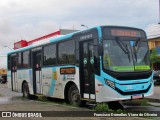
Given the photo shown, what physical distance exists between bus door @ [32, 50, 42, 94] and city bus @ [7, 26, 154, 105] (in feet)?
5.82

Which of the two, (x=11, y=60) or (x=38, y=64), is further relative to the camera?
(x=11, y=60)

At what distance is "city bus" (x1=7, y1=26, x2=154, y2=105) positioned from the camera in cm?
1216

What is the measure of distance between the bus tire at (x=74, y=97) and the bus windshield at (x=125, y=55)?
2.39 meters

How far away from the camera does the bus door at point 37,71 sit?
1805 centimetres

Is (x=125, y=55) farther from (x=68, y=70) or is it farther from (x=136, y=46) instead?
(x=68, y=70)

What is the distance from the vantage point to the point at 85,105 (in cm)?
1420

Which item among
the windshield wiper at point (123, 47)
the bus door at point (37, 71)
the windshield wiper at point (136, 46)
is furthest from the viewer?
the bus door at point (37, 71)

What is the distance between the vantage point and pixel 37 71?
18.3m

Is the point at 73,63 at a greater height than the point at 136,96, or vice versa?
the point at 73,63

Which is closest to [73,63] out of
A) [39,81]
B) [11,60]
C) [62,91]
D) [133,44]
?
[62,91]

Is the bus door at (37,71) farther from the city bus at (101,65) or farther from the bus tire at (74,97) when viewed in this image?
the bus tire at (74,97)

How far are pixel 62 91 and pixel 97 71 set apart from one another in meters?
3.30

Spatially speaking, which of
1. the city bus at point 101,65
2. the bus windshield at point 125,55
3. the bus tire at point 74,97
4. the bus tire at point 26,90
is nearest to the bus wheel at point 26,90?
the bus tire at point 26,90

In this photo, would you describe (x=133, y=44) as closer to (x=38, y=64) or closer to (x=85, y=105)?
(x=85, y=105)
